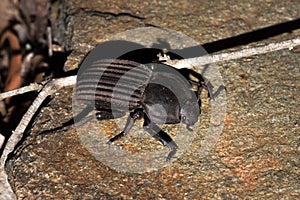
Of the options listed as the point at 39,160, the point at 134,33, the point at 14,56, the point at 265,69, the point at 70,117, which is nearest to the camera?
the point at 39,160

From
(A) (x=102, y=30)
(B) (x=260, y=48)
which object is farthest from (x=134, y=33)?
(B) (x=260, y=48)

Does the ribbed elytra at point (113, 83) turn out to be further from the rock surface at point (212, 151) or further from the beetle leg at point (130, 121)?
the rock surface at point (212, 151)

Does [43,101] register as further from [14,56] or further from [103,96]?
[14,56]

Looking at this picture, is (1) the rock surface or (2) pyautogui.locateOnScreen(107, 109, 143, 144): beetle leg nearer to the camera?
(1) the rock surface

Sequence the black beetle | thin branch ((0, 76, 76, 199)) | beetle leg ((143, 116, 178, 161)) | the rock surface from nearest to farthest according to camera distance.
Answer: the rock surface, thin branch ((0, 76, 76, 199)), beetle leg ((143, 116, 178, 161)), the black beetle

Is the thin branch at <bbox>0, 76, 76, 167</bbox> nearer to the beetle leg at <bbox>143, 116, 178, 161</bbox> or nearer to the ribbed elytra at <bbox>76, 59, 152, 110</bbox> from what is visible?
the ribbed elytra at <bbox>76, 59, 152, 110</bbox>

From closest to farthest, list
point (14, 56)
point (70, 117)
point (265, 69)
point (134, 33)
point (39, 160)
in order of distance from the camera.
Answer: point (39, 160), point (70, 117), point (265, 69), point (134, 33), point (14, 56)

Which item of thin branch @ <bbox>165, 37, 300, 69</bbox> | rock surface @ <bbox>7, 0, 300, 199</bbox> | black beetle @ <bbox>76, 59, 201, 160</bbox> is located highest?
thin branch @ <bbox>165, 37, 300, 69</bbox>

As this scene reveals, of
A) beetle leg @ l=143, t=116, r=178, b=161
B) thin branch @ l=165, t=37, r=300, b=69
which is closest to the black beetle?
beetle leg @ l=143, t=116, r=178, b=161
